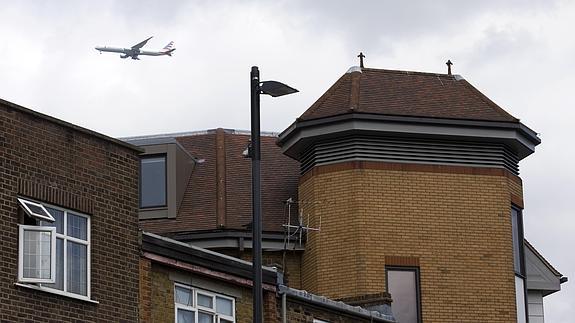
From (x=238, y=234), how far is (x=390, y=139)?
4668 millimetres

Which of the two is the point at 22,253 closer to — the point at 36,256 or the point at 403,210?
the point at 36,256

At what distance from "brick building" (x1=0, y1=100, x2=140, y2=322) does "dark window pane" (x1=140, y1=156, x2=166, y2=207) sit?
14827 millimetres

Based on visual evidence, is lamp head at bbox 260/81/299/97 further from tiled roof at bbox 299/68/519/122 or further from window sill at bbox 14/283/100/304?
tiled roof at bbox 299/68/519/122

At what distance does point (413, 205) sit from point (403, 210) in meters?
0.31

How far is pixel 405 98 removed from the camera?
3941 cm

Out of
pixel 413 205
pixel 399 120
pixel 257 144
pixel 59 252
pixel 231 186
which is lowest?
pixel 59 252

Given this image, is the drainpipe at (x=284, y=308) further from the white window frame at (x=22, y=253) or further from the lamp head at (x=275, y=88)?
the lamp head at (x=275, y=88)

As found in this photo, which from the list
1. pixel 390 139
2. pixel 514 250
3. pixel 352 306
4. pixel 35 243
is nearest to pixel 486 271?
pixel 514 250

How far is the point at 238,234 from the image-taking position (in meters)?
38.7

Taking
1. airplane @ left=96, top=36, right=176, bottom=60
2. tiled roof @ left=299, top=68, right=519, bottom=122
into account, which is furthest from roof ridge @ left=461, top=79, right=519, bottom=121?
airplane @ left=96, top=36, right=176, bottom=60

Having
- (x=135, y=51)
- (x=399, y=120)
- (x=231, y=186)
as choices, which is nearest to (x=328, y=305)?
(x=399, y=120)

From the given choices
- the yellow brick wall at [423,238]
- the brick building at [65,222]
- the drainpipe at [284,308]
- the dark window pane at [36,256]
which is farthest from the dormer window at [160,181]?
the dark window pane at [36,256]

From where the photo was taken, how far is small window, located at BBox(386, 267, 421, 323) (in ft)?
122

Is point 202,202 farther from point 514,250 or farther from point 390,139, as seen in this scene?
point 514,250
